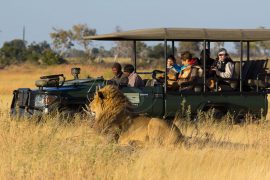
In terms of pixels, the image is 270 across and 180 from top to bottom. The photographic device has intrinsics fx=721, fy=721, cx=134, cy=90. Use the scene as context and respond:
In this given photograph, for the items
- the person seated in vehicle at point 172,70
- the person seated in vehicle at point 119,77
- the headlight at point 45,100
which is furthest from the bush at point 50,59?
the headlight at point 45,100

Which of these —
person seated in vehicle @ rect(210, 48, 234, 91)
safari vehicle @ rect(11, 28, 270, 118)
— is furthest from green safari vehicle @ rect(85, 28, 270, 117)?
person seated in vehicle @ rect(210, 48, 234, 91)

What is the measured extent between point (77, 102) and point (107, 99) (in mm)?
2802

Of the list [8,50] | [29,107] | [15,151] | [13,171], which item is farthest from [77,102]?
[8,50]

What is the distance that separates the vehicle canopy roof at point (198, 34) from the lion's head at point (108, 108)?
250 cm

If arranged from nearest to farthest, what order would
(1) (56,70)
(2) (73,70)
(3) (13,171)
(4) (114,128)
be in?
(3) (13,171), (4) (114,128), (2) (73,70), (1) (56,70)

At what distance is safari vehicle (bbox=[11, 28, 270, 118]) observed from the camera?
11789 millimetres

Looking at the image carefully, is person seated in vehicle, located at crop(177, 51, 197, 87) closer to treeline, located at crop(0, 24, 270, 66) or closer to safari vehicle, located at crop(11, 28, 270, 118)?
safari vehicle, located at crop(11, 28, 270, 118)

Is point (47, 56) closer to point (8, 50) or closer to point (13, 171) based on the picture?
point (8, 50)

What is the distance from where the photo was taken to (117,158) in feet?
23.7

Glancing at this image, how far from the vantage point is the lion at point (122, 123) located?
920 centimetres

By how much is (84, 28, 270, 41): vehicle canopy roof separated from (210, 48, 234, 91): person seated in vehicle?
91 cm

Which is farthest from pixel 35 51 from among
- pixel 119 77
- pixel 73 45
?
pixel 119 77

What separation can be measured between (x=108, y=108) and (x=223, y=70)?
3980 millimetres

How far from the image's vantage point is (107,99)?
937 centimetres
